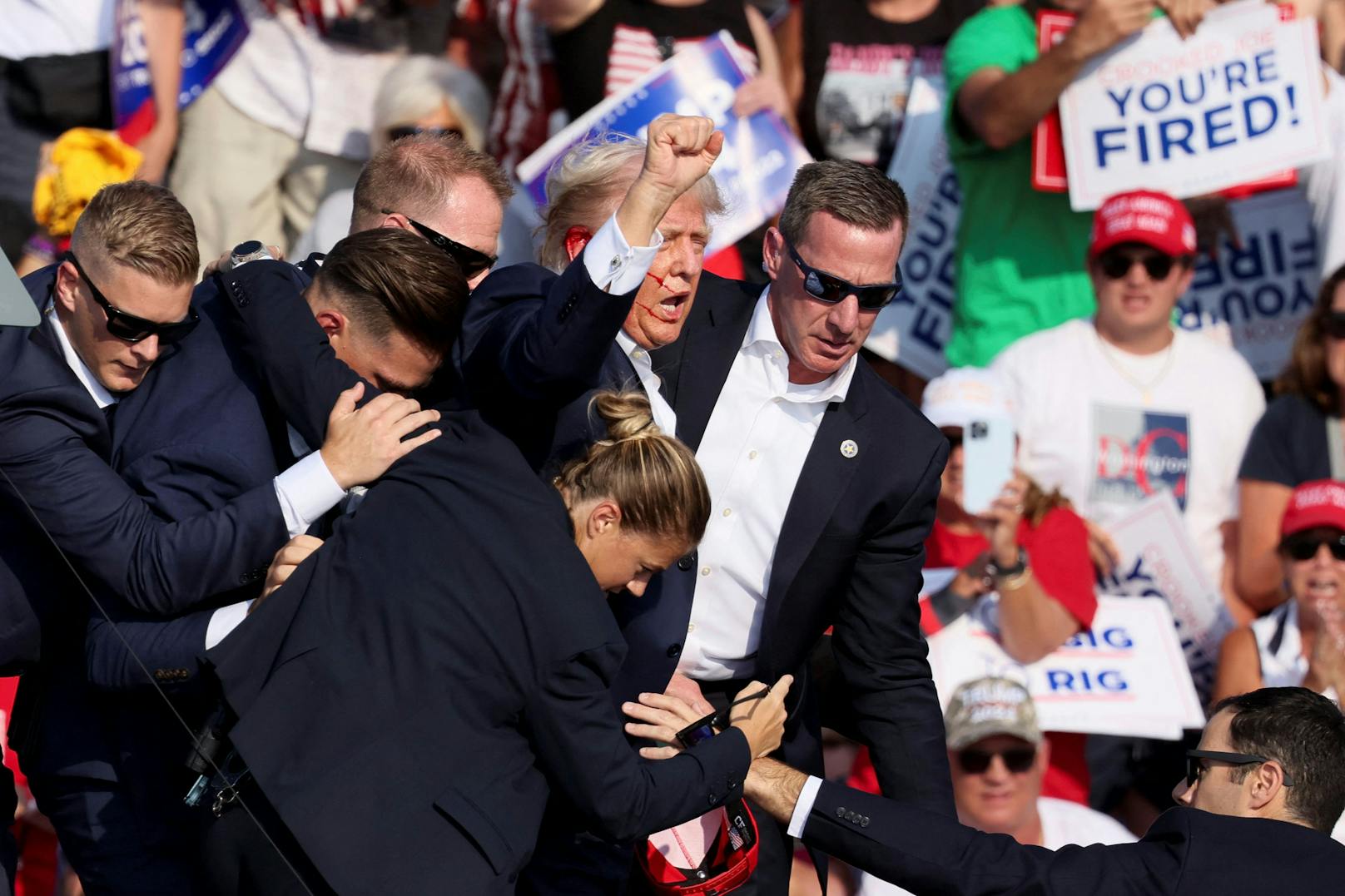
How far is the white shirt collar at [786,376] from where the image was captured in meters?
4.34

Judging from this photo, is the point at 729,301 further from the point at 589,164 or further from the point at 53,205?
the point at 53,205

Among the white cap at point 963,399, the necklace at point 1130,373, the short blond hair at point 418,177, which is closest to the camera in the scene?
the short blond hair at point 418,177

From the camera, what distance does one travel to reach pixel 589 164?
4230 mm

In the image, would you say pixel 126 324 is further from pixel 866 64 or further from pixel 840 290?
pixel 866 64

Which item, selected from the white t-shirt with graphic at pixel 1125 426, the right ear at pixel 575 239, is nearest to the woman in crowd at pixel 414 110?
the white t-shirt with graphic at pixel 1125 426

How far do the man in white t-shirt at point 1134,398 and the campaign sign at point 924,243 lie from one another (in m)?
0.50

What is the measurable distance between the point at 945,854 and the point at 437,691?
1181 mm

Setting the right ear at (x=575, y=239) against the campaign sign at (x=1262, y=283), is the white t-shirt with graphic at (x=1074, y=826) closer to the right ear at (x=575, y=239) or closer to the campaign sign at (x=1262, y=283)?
the campaign sign at (x=1262, y=283)

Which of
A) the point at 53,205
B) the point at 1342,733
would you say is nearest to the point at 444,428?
the point at 1342,733

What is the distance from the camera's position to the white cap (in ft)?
20.7

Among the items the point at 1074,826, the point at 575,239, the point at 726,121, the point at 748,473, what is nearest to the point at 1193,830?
the point at 748,473

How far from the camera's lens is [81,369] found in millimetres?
3990

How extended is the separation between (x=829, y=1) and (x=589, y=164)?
3155 mm

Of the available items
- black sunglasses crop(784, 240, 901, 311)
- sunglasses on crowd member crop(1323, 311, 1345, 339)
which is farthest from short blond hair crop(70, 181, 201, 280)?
sunglasses on crowd member crop(1323, 311, 1345, 339)
